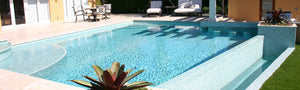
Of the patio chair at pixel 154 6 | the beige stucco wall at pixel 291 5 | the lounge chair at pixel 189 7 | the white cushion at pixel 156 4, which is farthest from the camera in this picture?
the white cushion at pixel 156 4

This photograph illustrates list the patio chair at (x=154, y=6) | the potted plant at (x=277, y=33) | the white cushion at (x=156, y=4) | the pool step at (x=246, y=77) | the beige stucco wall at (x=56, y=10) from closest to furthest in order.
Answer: the pool step at (x=246, y=77), the potted plant at (x=277, y=33), the beige stucco wall at (x=56, y=10), the patio chair at (x=154, y=6), the white cushion at (x=156, y=4)

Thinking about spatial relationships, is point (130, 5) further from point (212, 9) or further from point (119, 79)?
point (119, 79)

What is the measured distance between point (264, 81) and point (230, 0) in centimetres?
905

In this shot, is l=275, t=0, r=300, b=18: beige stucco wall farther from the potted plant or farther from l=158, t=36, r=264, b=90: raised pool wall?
l=158, t=36, r=264, b=90: raised pool wall

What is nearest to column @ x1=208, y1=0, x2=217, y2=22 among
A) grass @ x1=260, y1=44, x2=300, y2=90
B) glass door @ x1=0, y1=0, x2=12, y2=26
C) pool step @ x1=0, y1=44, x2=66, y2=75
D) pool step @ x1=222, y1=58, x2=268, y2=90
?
pool step @ x1=222, y1=58, x2=268, y2=90

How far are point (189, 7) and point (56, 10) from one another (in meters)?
6.85

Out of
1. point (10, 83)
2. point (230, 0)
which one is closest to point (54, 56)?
point (10, 83)

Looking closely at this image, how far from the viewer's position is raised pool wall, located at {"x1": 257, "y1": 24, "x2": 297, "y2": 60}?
7492 mm

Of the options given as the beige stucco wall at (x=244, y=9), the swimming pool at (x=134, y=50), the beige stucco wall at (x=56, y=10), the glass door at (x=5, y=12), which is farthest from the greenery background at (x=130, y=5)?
the glass door at (x=5, y=12)

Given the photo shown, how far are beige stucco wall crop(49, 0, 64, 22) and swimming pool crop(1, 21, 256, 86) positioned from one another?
321 centimetres

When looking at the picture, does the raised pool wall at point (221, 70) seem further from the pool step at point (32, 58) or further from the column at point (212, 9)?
the column at point (212, 9)

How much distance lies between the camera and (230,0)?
511 inches

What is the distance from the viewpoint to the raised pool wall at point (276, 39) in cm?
749

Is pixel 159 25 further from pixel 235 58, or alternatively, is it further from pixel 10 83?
pixel 10 83
